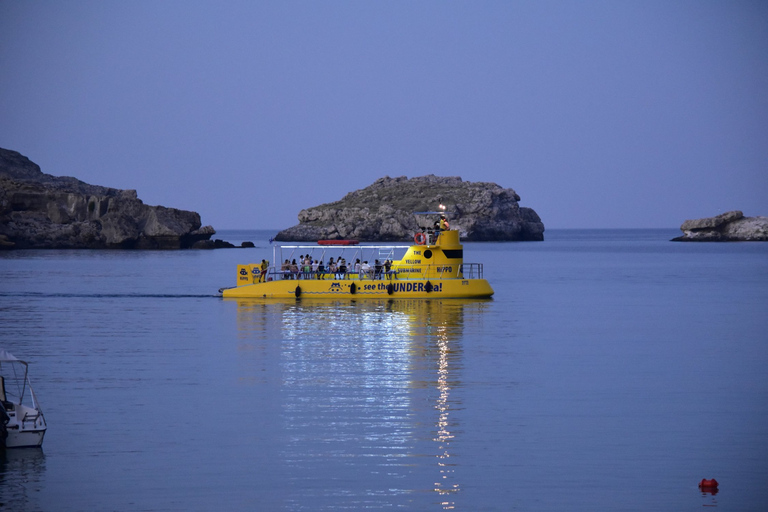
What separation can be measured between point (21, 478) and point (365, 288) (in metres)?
35.9

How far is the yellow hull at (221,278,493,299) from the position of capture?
166 ft

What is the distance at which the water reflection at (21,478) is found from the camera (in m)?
14.7

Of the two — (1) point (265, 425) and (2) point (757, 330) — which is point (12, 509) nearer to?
(1) point (265, 425)

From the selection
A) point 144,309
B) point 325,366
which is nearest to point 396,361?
point 325,366

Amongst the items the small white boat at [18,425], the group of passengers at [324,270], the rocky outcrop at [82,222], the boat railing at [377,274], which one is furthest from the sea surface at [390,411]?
the rocky outcrop at [82,222]

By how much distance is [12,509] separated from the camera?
14406mm

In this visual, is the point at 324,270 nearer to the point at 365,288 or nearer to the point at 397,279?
the point at 365,288

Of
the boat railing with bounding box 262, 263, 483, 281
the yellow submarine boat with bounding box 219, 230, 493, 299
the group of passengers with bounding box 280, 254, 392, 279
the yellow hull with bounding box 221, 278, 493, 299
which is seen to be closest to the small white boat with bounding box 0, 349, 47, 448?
the yellow submarine boat with bounding box 219, 230, 493, 299

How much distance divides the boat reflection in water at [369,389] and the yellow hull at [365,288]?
4280 mm

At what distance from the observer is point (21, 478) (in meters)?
15.9

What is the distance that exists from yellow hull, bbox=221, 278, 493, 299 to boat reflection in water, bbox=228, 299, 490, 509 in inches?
168

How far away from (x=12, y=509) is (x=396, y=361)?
53.0 ft

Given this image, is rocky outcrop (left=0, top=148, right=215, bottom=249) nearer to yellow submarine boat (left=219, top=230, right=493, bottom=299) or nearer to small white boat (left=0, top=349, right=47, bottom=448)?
yellow submarine boat (left=219, top=230, right=493, bottom=299)

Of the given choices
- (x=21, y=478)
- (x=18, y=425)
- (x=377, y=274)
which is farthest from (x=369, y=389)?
(x=377, y=274)
